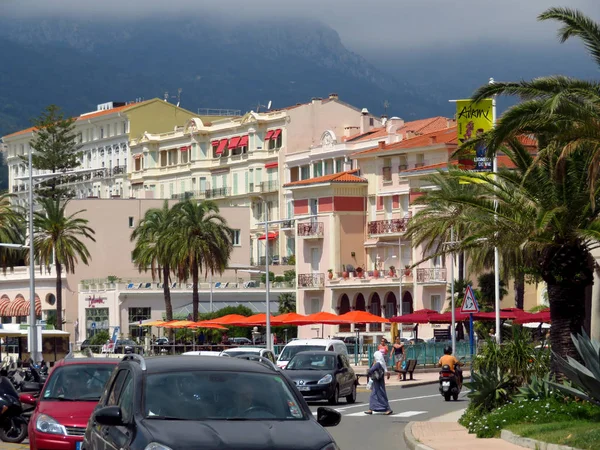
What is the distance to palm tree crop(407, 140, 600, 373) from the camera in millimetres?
25438

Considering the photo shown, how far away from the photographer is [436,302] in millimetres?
87062

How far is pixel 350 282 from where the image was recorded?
303ft

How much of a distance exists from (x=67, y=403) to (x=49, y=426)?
37.5 inches

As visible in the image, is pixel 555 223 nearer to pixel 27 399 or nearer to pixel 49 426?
pixel 27 399

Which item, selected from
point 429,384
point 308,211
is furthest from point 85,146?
point 429,384

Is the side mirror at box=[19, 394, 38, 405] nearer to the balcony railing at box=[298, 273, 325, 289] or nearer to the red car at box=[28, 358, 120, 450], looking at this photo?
the red car at box=[28, 358, 120, 450]

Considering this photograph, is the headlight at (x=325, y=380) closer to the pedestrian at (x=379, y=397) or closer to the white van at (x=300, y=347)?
the pedestrian at (x=379, y=397)

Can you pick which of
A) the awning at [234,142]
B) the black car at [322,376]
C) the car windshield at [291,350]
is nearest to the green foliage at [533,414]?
the black car at [322,376]

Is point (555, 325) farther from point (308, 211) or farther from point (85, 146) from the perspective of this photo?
point (85, 146)

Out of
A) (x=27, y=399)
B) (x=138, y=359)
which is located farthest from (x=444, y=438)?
(x=138, y=359)

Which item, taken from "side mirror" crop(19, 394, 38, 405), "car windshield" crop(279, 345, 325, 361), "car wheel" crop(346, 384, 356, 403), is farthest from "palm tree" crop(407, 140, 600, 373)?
"car windshield" crop(279, 345, 325, 361)

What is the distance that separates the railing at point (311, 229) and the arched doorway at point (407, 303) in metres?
10.1

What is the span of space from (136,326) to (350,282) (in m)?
16.2

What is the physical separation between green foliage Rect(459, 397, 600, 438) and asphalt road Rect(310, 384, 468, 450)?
1631 mm
